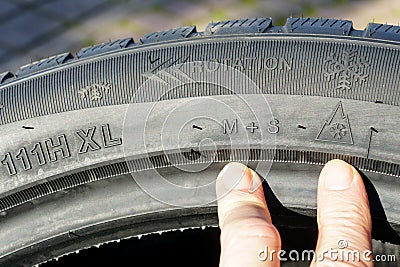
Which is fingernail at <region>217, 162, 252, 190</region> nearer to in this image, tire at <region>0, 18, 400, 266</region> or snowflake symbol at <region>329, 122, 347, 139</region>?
tire at <region>0, 18, 400, 266</region>

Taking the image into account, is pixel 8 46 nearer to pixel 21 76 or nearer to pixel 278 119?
pixel 21 76

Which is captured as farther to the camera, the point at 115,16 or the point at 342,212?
the point at 115,16

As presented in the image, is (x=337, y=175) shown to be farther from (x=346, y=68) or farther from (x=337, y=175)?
(x=346, y=68)

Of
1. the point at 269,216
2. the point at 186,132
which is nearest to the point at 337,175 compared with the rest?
the point at 269,216

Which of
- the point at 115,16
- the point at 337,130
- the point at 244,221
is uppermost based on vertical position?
the point at 115,16

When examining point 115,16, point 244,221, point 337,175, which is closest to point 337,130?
point 337,175

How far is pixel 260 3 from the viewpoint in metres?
2.03

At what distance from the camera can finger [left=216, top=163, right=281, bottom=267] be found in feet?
3.16

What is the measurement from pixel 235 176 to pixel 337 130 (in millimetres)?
160

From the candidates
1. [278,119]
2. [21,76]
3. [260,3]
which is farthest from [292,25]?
[260,3]

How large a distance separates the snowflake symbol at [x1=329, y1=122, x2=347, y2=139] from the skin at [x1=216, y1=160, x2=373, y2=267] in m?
0.04

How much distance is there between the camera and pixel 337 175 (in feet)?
3.29

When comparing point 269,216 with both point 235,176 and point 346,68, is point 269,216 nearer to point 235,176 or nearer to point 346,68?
point 235,176

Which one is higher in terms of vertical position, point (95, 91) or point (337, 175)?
point (95, 91)
